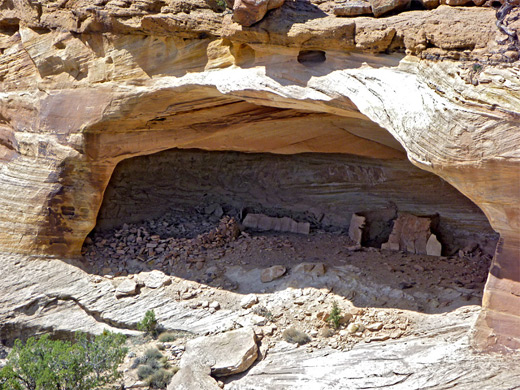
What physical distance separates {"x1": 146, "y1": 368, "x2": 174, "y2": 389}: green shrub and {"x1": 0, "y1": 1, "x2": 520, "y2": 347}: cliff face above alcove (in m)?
3.12

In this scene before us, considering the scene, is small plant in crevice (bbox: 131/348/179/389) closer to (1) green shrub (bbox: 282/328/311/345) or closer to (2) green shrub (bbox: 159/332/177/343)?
(2) green shrub (bbox: 159/332/177/343)

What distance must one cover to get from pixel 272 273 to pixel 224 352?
1.62m

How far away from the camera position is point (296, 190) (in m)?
11.3

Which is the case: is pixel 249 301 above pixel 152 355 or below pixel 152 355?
above

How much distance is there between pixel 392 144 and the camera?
31.3 feet

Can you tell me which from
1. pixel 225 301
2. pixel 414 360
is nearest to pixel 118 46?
pixel 225 301

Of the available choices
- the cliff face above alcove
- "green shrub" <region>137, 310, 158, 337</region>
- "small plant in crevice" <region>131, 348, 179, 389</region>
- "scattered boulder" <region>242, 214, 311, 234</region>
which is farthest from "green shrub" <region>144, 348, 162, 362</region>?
"scattered boulder" <region>242, 214, 311, 234</region>

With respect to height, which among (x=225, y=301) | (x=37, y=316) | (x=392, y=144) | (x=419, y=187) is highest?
(x=392, y=144)

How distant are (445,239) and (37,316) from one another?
21.4 feet

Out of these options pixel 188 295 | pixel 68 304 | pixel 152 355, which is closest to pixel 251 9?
pixel 188 295

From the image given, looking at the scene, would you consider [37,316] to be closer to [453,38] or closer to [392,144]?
[392,144]

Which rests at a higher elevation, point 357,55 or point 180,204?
point 357,55

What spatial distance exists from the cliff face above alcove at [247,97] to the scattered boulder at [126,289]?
117 centimetres

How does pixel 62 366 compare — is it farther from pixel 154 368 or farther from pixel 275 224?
pixel 275 224
